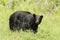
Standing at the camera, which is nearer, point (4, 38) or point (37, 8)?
point (4, 38)

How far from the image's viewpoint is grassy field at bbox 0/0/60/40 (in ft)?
27.6

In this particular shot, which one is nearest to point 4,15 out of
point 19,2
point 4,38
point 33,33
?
point 19,2

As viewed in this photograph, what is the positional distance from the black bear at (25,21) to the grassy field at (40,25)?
0.83ft

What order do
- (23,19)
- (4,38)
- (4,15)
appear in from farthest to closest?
(4,15) → (23,19) → (4,38)

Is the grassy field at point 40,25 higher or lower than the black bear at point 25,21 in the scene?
lower

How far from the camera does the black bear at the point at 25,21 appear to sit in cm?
912

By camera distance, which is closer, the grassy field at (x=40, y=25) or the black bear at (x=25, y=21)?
the grassy field at (x=40, y=25)

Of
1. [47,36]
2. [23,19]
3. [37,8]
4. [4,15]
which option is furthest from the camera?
[37,8]

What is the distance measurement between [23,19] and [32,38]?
1315mm

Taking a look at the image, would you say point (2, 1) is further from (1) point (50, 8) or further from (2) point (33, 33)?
(2) point (33, 33)

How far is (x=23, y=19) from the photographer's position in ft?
31.0

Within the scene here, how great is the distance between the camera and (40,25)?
10.4 meters

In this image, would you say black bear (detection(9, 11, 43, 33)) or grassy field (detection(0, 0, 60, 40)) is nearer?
grassy field (detection(0, 0, 60, 40))

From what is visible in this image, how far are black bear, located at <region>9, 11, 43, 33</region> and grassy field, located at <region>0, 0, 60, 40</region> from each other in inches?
10.0
